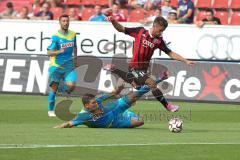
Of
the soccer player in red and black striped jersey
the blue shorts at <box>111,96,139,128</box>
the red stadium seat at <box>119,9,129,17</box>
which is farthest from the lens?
the red stadium seat at <box>119,9,129,17</box>

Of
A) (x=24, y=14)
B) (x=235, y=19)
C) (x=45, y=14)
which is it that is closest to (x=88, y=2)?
(x=45, y=14)

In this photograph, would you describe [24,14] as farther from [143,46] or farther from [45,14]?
[143,46]

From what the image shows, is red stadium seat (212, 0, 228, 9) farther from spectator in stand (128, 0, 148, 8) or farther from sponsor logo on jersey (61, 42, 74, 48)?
sponsor logo on jersey (61, 42, 74, 48)

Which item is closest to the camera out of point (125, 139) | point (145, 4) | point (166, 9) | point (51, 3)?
point (125, 139)

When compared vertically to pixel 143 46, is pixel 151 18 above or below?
below

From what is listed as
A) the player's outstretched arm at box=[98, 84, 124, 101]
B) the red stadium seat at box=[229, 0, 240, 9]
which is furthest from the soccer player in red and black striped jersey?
the red stadium seat at box=[229, 0, 240, 9]

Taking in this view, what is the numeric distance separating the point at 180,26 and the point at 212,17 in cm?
96

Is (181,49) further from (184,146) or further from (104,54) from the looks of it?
(184,146)

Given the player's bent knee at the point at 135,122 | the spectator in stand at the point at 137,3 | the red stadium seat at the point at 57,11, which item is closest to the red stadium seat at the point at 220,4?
the spectator in stand at the point at 137,3

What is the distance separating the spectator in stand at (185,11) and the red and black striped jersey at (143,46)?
841cm

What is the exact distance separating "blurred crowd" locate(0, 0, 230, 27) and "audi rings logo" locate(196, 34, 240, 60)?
506 mm

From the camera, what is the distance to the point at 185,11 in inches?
974

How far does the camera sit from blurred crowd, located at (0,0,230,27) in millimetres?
24438

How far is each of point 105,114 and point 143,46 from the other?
222 centimetres
